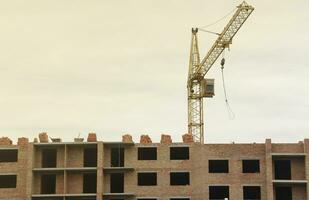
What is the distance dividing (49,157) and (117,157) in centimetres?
803

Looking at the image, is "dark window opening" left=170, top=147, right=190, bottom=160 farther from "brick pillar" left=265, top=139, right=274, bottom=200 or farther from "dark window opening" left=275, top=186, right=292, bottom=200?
"dark window opening" left=275, top=186, right=292, bottom=200

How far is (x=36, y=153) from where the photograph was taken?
83125mm

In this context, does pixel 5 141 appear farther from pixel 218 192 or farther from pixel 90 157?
pixel 218 192

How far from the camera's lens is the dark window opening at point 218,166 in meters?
81.9

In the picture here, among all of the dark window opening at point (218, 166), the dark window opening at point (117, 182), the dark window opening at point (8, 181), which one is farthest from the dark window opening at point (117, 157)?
the dark window opening at point (8, 181)

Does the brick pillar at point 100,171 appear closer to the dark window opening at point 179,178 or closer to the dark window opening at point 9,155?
the dark window opening at point 179,178

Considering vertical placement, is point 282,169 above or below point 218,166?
below

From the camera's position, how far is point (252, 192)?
81.2 metres

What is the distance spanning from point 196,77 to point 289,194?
104 ft

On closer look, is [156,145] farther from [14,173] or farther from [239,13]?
[239,13]

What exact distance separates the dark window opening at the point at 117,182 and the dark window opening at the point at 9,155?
11639 mm

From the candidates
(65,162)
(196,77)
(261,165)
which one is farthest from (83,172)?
(196,77)

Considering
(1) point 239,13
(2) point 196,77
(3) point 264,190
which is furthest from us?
(2) point 196,77

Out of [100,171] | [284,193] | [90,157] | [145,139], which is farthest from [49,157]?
[284,193]
